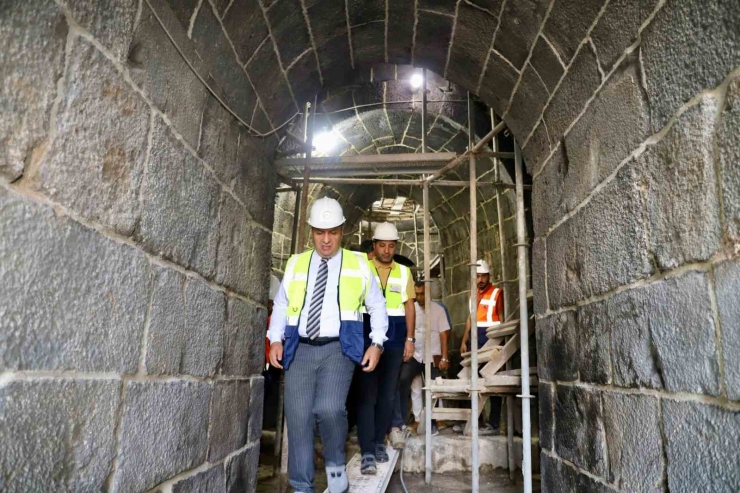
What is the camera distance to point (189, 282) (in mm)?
2387

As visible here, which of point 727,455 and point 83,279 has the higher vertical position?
point 83,279

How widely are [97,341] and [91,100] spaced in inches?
28.9

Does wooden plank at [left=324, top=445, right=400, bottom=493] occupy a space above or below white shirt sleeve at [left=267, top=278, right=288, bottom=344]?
below

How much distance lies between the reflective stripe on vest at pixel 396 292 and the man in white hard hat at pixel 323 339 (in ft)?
3.38

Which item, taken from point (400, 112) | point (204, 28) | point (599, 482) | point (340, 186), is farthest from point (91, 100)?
point (340, 186)

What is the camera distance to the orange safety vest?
6055mm

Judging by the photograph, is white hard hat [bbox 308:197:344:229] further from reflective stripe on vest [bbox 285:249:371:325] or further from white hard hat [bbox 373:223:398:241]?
white hard hat [bbox 373:223:398:241]

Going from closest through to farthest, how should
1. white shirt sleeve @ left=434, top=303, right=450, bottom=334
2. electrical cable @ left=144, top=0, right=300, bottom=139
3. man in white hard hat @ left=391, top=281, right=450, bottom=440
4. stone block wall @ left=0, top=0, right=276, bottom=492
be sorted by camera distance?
stone block wall @ left=0, top=0, right=276, bottom=492 → electrical cable @ left=144, top=0, right=300, bottom=139 → man in white hard hat @ left=391, top=281, right=450, bottom=440 → white shirt sleeve @ left=434, top=303, right=450, bottom=334

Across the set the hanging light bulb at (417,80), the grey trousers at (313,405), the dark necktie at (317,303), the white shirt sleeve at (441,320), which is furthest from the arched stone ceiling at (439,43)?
the white shirt sleeve at (441,320)

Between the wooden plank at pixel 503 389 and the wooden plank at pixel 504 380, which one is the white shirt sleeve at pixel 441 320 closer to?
the wooden plank at pixel 503 389

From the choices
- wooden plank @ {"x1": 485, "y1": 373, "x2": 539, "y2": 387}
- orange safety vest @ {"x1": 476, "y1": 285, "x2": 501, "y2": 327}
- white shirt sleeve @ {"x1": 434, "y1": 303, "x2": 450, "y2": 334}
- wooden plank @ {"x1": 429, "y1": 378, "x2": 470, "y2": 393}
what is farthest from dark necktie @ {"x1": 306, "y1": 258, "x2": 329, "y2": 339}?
orange safety vest @ {"x1": 476, "y1": 285, "x2": 501, "y2": 327}

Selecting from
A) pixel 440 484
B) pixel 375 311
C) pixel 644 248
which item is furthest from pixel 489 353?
pixel 644 248

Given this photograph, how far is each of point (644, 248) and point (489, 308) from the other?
4216 millimetres

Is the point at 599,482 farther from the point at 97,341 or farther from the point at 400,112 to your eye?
the point at 400,112
